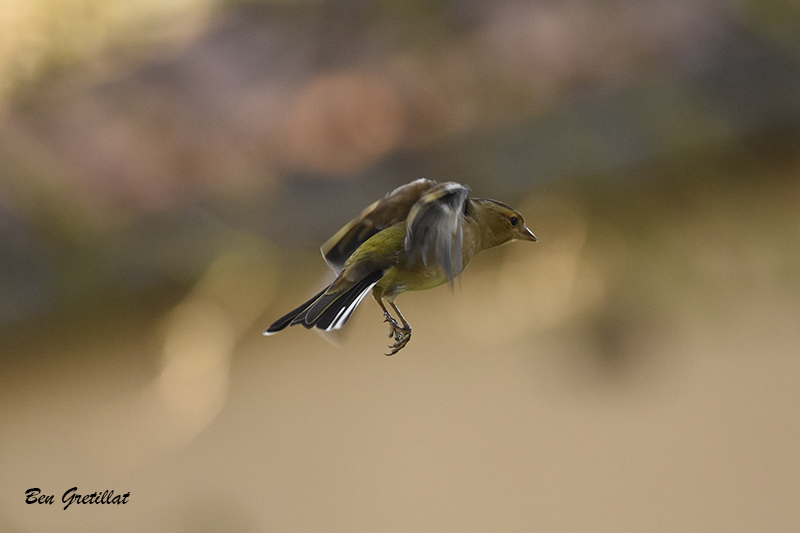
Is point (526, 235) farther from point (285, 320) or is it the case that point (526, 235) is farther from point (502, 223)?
point (285, 320)

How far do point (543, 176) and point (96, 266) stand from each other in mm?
1092

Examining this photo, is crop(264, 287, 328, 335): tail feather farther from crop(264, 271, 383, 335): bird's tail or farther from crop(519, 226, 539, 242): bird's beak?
crop(519, 226, 539, 242): bird's beak

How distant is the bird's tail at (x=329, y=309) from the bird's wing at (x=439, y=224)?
0.14ft

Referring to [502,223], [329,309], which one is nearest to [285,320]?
[329,309]

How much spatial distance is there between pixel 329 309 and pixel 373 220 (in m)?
0.07

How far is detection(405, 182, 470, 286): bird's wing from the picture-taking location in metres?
0.31

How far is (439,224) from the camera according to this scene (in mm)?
319

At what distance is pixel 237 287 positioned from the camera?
1980mm

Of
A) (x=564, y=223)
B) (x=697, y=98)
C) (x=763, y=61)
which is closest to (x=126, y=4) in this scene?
(x=564, y=223)

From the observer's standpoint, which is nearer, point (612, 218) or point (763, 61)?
point (763, 61)

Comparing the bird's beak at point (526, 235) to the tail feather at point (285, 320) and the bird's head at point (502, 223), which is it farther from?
the tail feather at point (285, 320)

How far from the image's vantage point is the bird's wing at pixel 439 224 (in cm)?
31

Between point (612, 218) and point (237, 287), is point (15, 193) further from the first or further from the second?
point (612, 218)

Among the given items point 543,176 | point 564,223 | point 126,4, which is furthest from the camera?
point 564,223
